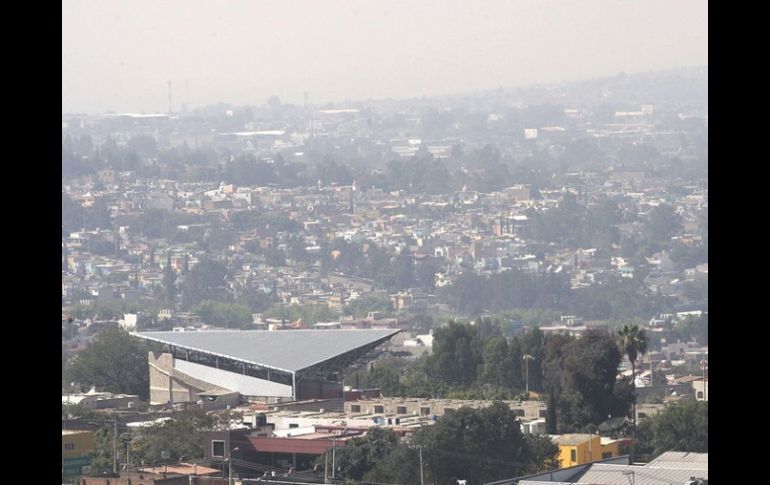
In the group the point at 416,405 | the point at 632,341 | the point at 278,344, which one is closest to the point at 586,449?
the point at 632,341

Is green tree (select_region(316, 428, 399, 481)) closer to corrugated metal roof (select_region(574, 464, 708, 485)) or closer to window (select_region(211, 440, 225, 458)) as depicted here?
window (select_region(211, 440, 225, 458))

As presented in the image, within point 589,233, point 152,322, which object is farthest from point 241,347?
point 589,233

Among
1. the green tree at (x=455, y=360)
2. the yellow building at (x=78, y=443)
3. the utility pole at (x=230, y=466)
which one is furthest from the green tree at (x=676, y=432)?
the green tree at (x=455, y=360)

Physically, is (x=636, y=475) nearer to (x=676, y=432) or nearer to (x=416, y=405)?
(x=676, y=432)

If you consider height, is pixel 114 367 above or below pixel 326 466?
below

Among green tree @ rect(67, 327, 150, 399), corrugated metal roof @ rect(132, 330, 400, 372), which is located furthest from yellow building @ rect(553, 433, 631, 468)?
green tree @ rect(67, 327, 150, 399)

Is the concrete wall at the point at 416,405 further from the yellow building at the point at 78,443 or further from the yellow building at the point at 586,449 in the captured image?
the yellow building at the point at 78,443
